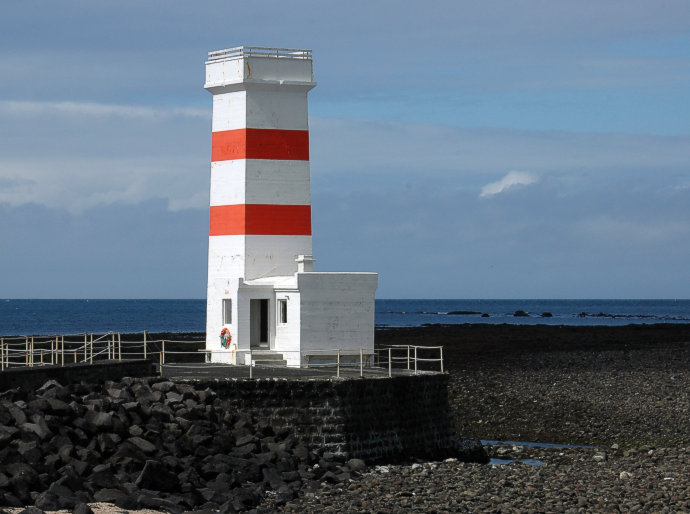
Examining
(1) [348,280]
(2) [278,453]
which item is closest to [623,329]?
(1) [348,280]

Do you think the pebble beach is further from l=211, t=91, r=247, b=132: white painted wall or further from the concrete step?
l=211, t=91, r=247, b=132: white painted wall

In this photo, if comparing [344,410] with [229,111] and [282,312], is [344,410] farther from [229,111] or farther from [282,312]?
[229,111]

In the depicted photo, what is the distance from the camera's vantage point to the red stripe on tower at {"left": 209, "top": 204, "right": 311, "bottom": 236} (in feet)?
67.1

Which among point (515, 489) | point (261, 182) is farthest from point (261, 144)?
point (515, 489)

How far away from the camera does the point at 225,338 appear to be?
2066 cm

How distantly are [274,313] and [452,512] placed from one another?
291 inches

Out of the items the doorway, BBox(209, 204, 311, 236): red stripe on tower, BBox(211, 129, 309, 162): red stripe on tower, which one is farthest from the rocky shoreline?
BBox(211, 129, 309, 162): red stripe on tower

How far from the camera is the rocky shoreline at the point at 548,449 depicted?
572 inches

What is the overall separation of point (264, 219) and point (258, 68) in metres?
2.89

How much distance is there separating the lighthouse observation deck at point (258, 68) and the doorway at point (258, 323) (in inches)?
164

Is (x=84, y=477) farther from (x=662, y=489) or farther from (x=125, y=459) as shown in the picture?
(x=662, y=489)

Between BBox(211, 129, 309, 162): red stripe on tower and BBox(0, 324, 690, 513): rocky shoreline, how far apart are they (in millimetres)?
6243

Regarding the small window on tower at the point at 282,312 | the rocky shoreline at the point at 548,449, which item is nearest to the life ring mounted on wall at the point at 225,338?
the small window on tower at the point at 282,312

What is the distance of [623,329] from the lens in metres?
67.7
